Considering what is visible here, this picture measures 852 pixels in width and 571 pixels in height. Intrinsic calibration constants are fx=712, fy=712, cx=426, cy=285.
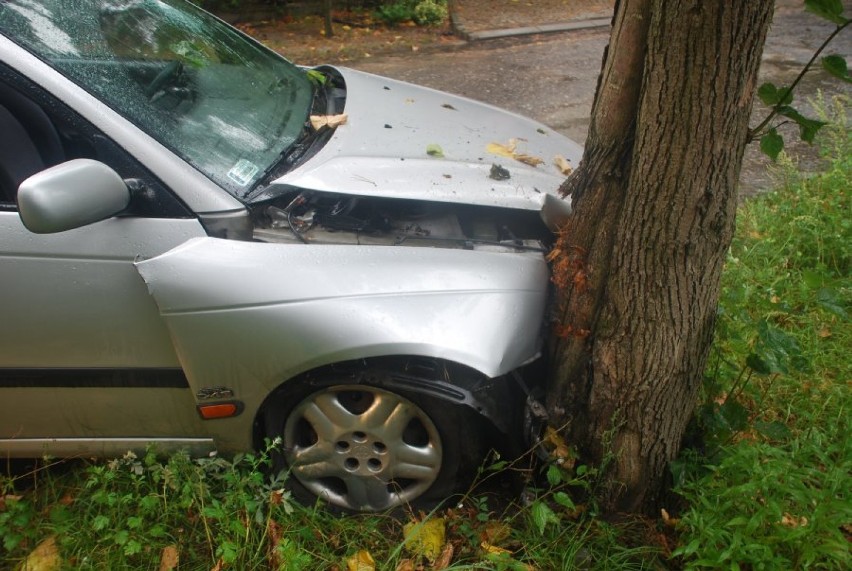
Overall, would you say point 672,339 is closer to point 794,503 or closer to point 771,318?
point 794,503

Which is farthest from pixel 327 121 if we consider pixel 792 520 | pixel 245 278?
pixel 792 520

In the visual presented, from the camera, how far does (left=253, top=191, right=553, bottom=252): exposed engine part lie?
2.19 meters

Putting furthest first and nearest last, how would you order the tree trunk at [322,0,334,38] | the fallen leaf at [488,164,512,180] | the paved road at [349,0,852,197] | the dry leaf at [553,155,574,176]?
the tree trunk at [322,0,334,38]
the paved road at [349,0,852,197]
the dry leaf at [553,155,574,176]
the fallen leaf at [488,164,512,180]

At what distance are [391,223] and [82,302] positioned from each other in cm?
95

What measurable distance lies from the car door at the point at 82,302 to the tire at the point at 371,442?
1.15ft

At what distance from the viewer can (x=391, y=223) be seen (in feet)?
7.49

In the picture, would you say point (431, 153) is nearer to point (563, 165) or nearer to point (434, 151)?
point (434, 151)

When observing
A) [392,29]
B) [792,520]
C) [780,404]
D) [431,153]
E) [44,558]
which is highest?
[431,153]

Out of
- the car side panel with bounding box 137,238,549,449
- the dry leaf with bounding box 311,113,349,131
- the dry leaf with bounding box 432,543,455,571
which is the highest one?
the dry leaf with bounding box 311,113,349,131

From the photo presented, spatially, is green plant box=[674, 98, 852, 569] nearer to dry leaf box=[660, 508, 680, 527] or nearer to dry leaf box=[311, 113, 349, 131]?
dry leaf box=[660, 508, 680, 527]

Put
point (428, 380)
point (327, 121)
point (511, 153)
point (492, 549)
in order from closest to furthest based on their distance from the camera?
1. point (428, 380)
2. point (492, 549)
3. point (327, 121)
4. point (511, 153)

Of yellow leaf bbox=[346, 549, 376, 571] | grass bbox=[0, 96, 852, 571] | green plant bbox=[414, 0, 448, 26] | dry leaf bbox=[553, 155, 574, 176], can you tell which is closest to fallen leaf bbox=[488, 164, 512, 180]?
dry leaf bbox=[553, 155, 574, 176]

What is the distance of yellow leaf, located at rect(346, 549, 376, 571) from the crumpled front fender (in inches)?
24.5

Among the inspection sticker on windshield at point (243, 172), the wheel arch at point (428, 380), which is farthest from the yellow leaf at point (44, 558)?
the inspection sticker on windshield at point (243, 172)
